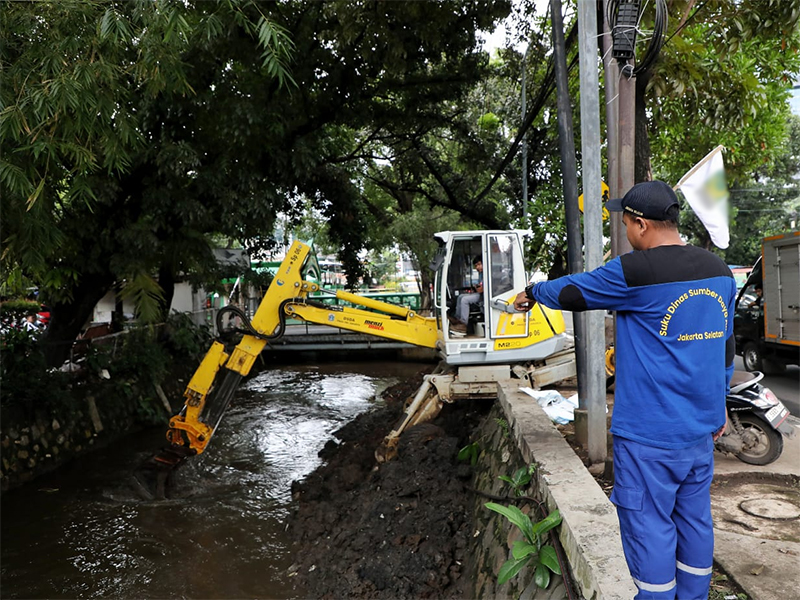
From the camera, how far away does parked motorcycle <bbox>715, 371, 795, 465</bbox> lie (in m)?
5.36

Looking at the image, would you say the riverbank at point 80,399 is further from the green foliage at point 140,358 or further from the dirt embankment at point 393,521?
the dirt embankment at point 393,521

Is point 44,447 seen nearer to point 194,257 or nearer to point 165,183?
point 194,257

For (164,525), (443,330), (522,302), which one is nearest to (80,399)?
(164,525)

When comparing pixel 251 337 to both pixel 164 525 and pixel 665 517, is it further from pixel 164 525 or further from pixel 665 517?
pixel 665 517

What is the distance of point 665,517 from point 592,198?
264 cm

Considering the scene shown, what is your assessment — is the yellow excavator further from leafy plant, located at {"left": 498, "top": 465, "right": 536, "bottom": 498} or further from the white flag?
the white flag

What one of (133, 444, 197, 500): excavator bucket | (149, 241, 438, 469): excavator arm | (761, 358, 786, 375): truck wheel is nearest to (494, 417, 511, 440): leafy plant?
(149, 241, 438, 469): excavator arm

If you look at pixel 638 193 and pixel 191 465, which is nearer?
pixel 638 193

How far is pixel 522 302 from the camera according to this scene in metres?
3.31

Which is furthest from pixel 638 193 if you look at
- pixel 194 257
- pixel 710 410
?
pixel 194 257

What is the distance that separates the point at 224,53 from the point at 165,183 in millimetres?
2109

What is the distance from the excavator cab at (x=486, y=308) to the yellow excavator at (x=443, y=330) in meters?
0.01

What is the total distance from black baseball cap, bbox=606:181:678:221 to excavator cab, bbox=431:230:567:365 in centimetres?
531

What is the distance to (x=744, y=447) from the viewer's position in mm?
5441
